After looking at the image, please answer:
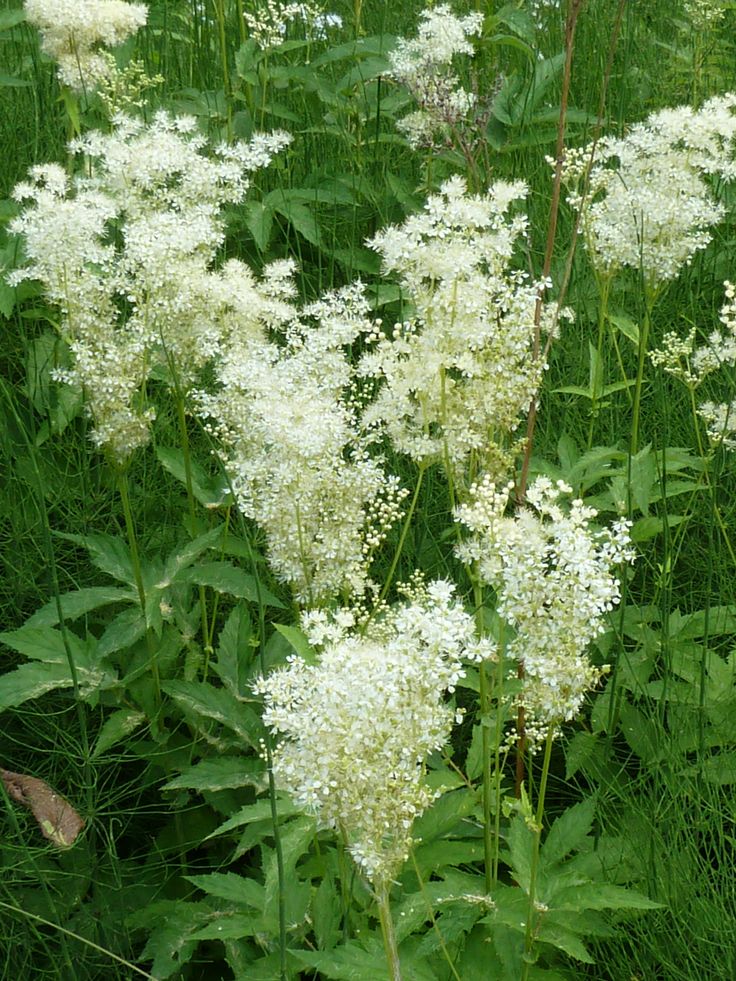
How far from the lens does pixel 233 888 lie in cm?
192

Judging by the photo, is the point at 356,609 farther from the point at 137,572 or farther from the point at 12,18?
the point at 12,18

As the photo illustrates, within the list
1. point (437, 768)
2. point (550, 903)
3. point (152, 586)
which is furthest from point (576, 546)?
point (152, 586)

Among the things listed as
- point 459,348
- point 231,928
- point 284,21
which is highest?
point 284,21

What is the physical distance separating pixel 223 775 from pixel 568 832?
64cm

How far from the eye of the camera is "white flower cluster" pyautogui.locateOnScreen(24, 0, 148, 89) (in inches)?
119

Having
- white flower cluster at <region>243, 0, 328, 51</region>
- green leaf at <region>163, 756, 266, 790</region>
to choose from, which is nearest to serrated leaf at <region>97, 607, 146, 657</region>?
green leaf at <region>163, 756, 266, 790</region>

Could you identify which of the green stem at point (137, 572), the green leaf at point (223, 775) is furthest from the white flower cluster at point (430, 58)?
the green leaf at point (223, 775)

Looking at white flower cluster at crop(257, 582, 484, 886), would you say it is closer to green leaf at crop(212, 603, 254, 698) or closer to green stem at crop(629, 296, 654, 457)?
green leaf at crop(212, 603, 254, 698)

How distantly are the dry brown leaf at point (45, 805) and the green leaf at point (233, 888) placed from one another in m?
0.47

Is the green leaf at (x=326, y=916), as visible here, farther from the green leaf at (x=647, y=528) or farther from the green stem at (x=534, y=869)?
the green leaf at (x=647, y=528)

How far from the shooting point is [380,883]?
143cm

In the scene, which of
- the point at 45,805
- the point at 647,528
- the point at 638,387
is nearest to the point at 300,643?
the point at 45,805

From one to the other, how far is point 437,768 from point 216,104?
2.73 meters

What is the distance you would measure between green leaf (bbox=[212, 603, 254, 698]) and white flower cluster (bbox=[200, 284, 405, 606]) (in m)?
0.21
